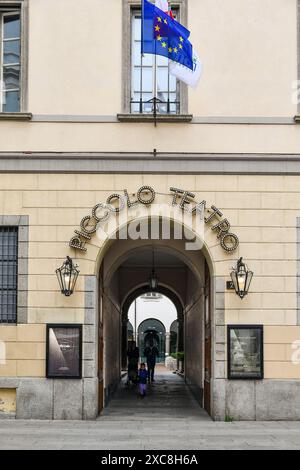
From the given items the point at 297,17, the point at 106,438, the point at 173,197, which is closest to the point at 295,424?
the point at 106,438

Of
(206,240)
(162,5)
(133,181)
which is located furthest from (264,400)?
(162,5)

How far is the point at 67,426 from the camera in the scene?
635 inches

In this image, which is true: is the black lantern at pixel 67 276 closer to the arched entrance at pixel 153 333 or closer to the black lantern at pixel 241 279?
the black lantern at pixel 241 279

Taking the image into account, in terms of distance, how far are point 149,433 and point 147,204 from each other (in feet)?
16.1

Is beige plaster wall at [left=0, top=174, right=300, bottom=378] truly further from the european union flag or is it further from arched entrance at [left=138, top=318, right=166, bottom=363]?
arched entrance at [left=138, top=318, right=166, bottom=363]

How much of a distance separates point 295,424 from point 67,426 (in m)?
4.56

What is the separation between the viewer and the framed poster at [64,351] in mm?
17125

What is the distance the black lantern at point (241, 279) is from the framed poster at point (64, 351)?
11.1ft

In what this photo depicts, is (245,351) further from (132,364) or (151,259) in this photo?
(151,259)

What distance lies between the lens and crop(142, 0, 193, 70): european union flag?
16625 millimetres

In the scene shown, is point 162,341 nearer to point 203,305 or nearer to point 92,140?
point 203,305

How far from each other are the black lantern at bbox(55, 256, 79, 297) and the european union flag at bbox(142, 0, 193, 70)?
15.2 feet

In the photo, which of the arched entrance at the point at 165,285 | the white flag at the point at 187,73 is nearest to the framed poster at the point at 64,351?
the arched entrance at the point at 165,285

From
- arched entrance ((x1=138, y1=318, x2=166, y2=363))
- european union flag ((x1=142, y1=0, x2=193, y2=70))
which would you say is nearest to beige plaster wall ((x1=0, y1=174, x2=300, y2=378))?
european union flag ((x1=142, y1=0, x2=193, y2=70))
